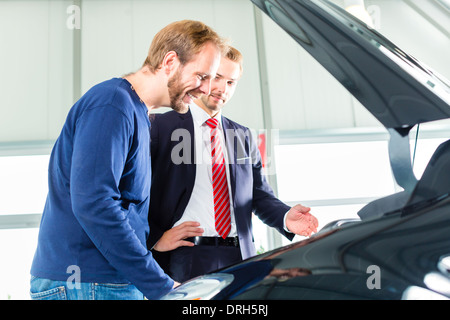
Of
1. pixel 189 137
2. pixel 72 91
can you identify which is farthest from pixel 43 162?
pixel 189 137

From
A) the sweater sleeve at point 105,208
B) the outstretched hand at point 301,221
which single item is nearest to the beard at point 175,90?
the sweater sleeve at point 105,208

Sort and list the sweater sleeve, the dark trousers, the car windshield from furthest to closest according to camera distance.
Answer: the car windshield, the dark trousers, the sweater sleeve

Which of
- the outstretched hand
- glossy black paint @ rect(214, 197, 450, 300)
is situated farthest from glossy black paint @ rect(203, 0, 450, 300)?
the outstretched hand

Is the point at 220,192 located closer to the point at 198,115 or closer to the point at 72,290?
the point at 198,115

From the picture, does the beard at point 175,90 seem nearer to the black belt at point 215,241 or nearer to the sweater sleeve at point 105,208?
the sweater sleeve at point 105,208

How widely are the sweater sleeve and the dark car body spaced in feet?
1.21

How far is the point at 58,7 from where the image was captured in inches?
219

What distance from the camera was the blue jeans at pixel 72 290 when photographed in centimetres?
85

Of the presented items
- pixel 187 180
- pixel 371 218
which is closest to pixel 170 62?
pixel 187 180

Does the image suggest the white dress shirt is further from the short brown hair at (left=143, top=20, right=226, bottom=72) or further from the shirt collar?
the short brown hair at (left=143, top=20, right=226, bottom=72)

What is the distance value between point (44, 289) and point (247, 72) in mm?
5039

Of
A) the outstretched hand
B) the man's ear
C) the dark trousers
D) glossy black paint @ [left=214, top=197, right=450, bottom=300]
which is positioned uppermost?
the man's ear

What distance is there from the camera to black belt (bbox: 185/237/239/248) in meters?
1.33

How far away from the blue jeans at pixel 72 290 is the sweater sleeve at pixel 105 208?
93mm
